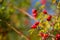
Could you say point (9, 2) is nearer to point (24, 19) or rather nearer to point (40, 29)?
point (24, 19)

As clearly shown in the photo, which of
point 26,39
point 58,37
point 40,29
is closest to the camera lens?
point 58,37

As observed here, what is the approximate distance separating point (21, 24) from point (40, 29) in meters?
Result: 1.13

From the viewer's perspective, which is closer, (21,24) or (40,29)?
(40,29)

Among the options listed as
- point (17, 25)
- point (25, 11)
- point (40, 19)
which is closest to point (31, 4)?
point (25, 11)

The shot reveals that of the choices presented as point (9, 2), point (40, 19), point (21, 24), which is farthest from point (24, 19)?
point (40, 19)

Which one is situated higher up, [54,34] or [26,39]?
[26,39]

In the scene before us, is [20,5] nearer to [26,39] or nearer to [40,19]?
[26,39]

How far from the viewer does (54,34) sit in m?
2.27

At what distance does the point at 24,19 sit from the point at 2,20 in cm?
33

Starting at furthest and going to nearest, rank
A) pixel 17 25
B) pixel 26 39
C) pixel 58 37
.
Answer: pixel 17 25 < pixel 26 39 < pixel 58 37

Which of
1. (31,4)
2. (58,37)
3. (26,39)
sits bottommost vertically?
(58,37)

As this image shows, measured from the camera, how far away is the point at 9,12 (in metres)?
3.44

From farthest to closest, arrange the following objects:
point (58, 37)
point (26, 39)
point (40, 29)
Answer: point (26, 39) < point (40, 29) < point (58, 37)

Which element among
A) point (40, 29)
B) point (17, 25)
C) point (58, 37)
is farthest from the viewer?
point (17, 25)
